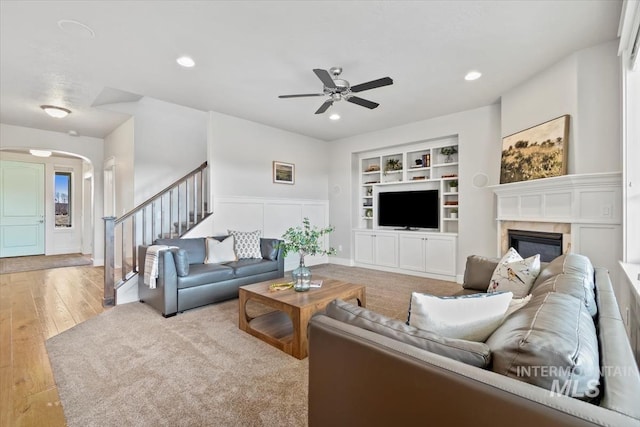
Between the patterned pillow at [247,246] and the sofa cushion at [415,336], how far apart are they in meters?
3.27

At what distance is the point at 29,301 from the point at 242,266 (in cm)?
277

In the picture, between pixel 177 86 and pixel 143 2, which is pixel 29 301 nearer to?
pixel 177 86

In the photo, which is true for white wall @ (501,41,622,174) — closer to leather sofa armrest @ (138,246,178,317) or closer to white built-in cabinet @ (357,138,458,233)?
white built-in cabinet @ (357,138,458,233)

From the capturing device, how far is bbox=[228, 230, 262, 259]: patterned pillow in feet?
14.4

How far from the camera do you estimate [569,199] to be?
3.20 metres

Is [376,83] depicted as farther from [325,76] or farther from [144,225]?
[144,225]

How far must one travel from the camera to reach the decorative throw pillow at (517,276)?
6.76 ft

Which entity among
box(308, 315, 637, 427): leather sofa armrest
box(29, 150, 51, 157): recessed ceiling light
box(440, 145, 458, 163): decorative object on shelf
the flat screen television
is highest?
box(29, 150, 51, 157): recessed ceiling light

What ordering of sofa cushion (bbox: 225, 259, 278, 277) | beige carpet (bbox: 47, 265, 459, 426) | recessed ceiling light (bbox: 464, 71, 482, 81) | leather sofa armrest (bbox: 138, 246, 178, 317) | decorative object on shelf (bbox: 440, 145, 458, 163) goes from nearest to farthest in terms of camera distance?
beige carpet (bbox: 47, 265, 459, 426) < leather sofa armrest (bbox: 138, 246, 178, 317) < recessed ceiling light (bbox: 464, 71, 482, 81) < sofa cushion (bbox: 225, 259, 278, 277) < decorative object on shelf (bbox: 440, 145, 458, 163)

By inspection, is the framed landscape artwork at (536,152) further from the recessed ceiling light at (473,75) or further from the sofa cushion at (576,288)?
the sofa cushion at (576,288)

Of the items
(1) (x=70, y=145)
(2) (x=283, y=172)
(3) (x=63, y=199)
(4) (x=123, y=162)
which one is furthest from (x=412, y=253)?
(3) (x=63, y=199)

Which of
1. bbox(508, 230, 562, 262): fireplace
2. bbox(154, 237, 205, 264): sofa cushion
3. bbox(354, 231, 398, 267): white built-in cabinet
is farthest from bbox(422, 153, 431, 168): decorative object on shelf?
bbox(154, 237, 205, 264): sofa cushion

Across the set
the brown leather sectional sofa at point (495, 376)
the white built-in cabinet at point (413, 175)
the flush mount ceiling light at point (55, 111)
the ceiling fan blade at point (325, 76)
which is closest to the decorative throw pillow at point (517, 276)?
the brown leather sectional sofa at point (495, 376)

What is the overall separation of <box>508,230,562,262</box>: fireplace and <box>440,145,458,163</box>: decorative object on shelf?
179cm
